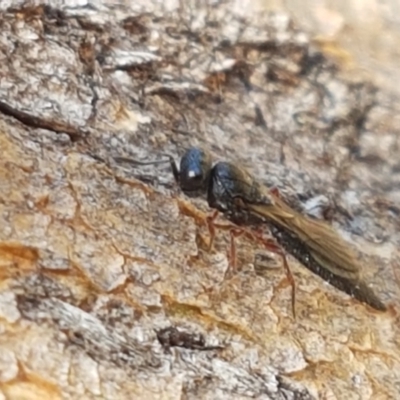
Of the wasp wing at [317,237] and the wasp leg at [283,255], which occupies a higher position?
the wasp wing at [317,237]

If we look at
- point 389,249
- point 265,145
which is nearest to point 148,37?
point 265,145

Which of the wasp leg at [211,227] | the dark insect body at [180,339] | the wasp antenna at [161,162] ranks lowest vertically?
the dark insect body at [180,339]

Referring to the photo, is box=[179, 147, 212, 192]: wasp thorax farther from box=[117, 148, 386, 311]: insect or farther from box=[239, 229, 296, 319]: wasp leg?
box=[239, 229, 296, 319]: wasp leg

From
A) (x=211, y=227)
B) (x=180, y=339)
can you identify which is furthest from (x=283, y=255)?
(x=180, y=339)

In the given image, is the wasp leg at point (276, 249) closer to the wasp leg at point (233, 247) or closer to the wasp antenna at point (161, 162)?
the wasp leg at point (233, 247)

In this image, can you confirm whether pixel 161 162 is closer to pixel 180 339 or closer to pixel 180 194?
pixel 180 194

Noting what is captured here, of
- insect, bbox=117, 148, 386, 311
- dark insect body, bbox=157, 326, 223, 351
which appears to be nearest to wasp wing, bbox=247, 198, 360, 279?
insect, bbox=117, 148, 386, 311

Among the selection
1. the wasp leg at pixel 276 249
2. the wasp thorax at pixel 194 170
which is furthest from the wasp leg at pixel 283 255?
the wasp thorax at pixel 194 170
